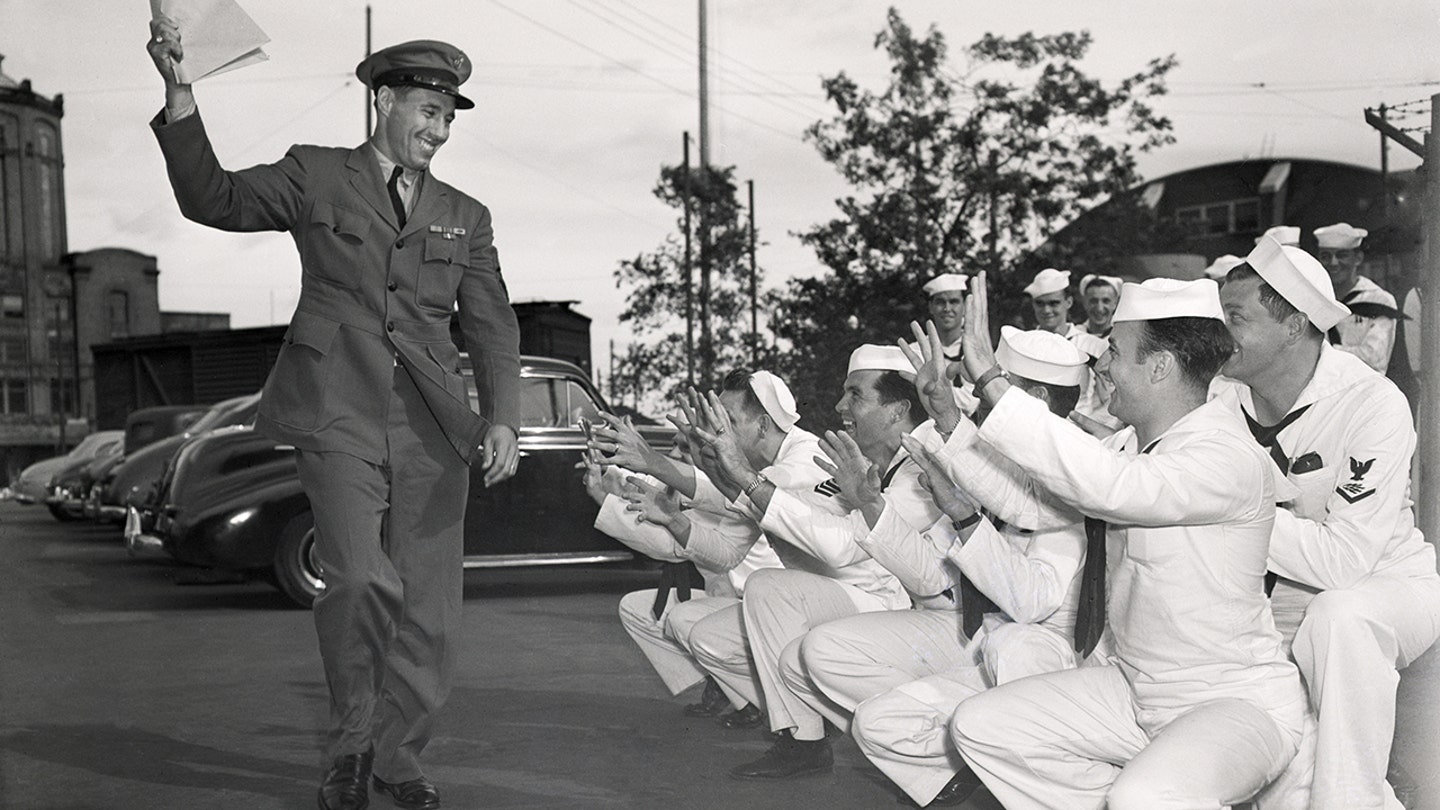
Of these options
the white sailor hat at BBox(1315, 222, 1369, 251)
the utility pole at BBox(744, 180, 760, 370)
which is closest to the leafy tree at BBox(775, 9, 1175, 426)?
the utility pole at BBox(744, 180, 760, 370)

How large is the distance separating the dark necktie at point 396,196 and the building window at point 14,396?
56.3 feet

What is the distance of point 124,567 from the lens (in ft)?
45.7

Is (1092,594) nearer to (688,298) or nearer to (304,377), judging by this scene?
(304,377)

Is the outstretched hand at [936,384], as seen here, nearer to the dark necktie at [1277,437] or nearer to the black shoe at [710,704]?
the dark necktie at [1277,437]

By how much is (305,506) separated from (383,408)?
603 cm

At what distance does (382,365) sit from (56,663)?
14.6ft

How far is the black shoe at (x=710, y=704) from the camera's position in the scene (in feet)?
19.1

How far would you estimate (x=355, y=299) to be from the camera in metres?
4.23

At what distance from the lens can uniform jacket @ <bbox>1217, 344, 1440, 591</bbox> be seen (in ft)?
12.3

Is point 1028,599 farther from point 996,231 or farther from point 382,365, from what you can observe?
point 996,231

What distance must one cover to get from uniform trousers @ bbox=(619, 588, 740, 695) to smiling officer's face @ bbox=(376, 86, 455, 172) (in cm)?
215

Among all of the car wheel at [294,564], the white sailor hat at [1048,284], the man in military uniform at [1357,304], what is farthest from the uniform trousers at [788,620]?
the car wheel at [294,564]

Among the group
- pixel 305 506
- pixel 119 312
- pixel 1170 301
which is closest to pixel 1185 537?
pixel 1170 301

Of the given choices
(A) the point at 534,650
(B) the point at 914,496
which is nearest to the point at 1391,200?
(B) the point at 914,496
